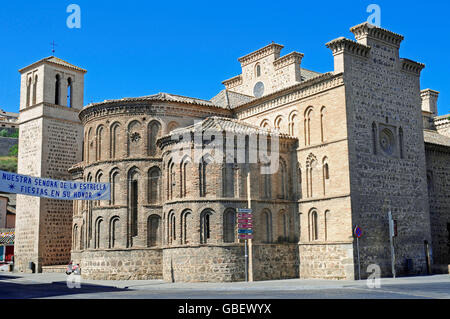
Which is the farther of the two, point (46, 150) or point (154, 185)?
point (46, 150)

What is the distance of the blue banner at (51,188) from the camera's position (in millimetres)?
22266

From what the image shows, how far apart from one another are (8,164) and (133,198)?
2649 inches

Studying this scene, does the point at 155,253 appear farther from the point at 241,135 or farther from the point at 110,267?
the point at 241,135

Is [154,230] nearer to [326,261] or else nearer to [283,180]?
[283,180]

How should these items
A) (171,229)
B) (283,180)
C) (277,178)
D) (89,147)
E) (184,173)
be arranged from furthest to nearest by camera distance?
(89,147) → (283,180) → (277,178) → (171,229) → (184,173)

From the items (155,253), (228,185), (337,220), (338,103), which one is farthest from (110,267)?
(338,103)

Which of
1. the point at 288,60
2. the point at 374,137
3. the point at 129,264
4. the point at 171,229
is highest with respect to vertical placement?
the point at 288,60

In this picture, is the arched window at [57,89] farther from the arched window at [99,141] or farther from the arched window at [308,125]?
the arched window at [308,125]

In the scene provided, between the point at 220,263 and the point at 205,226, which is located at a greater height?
the point at 205,226

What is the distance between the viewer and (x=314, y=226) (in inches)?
1051

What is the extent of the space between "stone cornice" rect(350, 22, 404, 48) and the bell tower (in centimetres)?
2152

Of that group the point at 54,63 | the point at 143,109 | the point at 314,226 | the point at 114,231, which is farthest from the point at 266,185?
the point at 54,63

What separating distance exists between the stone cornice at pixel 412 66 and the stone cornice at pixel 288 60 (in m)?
5.92

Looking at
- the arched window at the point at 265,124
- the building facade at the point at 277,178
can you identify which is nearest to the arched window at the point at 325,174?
the building facade at the point at 277,178
